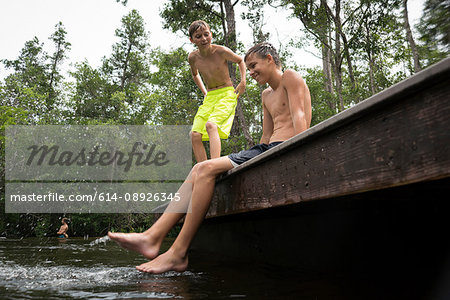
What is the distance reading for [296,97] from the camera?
227 cm

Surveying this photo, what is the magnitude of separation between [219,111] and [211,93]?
397mm

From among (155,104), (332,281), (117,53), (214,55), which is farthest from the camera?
(117,53)

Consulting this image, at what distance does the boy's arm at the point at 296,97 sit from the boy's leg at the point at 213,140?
1.01 metres

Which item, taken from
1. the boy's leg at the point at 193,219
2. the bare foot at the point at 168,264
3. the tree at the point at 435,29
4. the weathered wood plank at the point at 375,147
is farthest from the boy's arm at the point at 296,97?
the tree at the point at 435,29

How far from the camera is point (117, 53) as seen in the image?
25.2m

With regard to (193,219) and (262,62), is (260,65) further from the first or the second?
(193,219)

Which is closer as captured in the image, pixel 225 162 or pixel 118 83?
pixel 225 162

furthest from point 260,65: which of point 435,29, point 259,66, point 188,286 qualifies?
point 435,29

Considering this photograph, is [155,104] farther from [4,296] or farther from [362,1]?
[4,296]

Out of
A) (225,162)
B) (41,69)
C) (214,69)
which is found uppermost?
(41,69)

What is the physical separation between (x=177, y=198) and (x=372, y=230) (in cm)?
120

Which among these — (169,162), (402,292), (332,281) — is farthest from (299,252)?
(169,162)

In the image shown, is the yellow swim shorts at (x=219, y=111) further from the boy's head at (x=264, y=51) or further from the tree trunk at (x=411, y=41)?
the tree trunk at (x=411, y=41)

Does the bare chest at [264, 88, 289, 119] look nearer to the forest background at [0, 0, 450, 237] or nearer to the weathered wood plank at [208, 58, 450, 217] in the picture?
the weathered wood plank at [208, 58, 450, 217]
